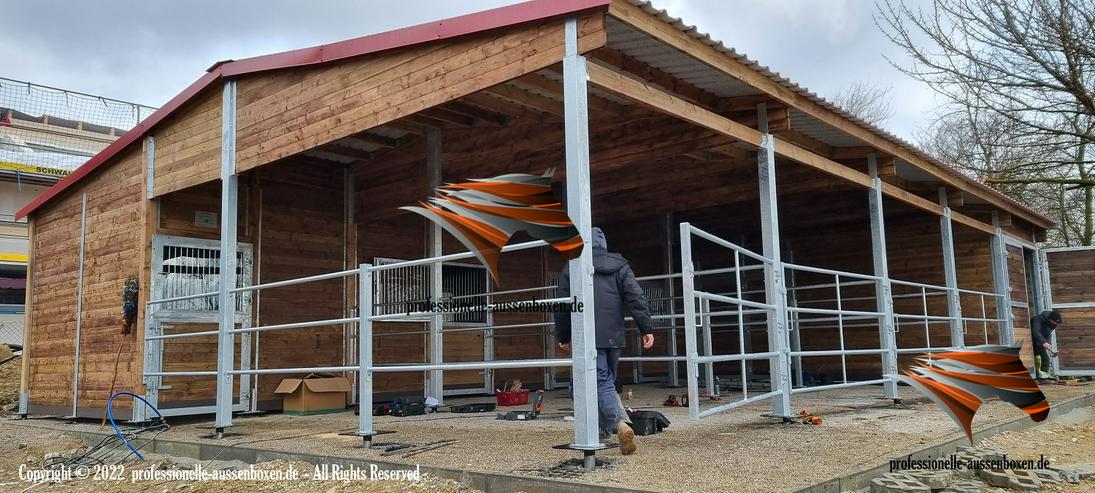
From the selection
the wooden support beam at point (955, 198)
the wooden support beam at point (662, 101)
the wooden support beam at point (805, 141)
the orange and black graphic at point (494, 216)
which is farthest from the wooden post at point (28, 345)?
the wooden support beam at point (955, 198)

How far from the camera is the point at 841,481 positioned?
3908mm

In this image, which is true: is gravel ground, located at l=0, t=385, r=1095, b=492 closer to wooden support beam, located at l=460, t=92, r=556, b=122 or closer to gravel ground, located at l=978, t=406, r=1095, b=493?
gravel ground, located at l=978, t=406, r=1095, b=493

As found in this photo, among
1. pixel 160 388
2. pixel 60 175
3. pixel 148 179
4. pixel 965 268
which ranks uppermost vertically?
pixel 60 175

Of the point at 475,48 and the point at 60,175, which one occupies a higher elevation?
the point at 60,175

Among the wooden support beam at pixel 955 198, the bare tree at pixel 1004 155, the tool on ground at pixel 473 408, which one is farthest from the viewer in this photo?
the bare tree at pixel 1004 155

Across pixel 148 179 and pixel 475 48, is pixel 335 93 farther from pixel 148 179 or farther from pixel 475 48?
pixel 148 179

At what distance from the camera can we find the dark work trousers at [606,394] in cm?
491

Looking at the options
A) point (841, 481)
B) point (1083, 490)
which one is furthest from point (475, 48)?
point (1083, 490)

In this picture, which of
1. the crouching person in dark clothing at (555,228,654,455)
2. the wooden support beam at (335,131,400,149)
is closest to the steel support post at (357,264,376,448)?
the crouching person in dark clothing at (555,228,654,455)

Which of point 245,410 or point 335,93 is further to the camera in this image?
point 245,410

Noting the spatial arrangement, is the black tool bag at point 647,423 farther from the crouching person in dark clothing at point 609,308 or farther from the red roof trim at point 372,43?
the red roof trim at point 372,43

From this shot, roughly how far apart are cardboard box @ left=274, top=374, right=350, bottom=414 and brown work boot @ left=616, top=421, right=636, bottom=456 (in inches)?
186

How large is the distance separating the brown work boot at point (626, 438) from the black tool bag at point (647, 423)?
0.91 m

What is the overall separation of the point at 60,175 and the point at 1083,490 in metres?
22.8
